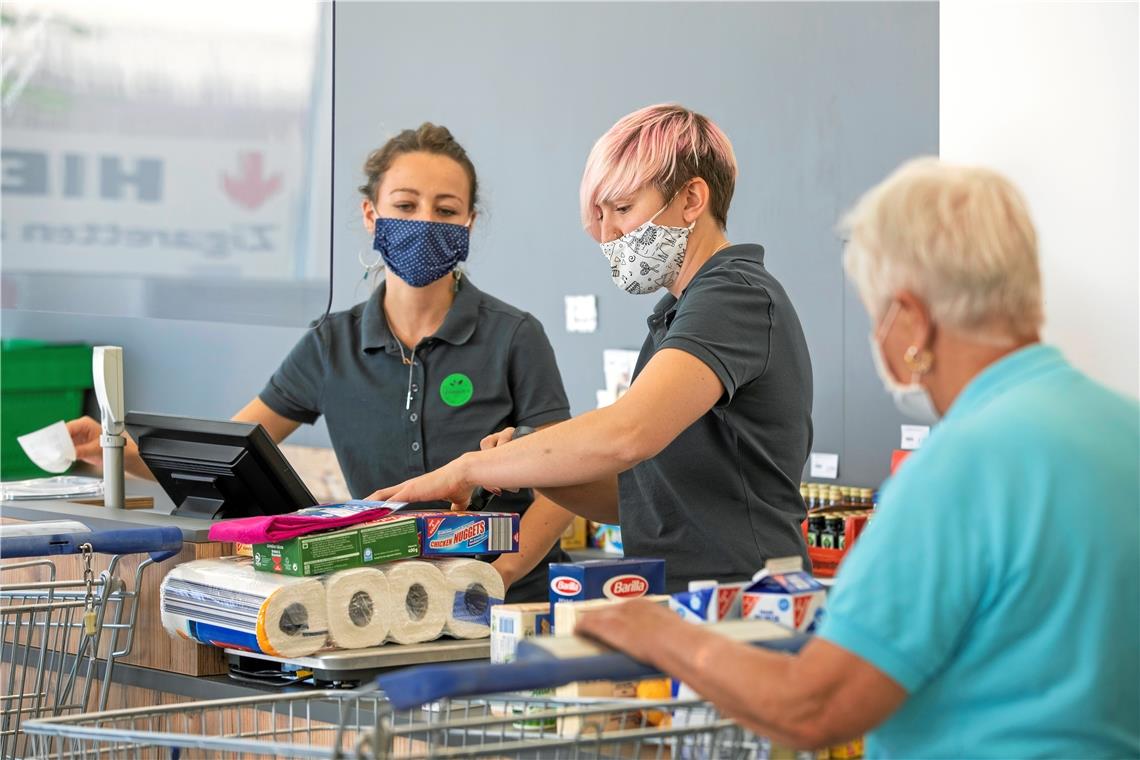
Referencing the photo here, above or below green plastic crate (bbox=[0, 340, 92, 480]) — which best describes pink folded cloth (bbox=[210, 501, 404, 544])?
below

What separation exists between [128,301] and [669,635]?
2.29 metres

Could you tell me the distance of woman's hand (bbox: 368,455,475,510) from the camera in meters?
2.53

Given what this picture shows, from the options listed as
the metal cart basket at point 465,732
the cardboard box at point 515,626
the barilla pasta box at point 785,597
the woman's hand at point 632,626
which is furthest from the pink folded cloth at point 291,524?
the woman's hand at point 632,626

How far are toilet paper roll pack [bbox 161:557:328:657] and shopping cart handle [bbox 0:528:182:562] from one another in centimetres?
6

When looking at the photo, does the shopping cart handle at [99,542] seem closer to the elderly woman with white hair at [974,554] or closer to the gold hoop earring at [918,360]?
the elderly woman with white hair at [974,554]

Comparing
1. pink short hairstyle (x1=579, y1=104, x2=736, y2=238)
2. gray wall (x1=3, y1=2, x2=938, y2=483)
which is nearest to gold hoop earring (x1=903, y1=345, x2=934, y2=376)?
pink short hairstyle (x1=579, y1=104, x2=736, y2=238)

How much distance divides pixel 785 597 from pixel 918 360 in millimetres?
464

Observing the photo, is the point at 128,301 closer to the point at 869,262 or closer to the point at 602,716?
the point at 602,716

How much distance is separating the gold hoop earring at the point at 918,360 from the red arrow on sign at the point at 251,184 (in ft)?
7.02

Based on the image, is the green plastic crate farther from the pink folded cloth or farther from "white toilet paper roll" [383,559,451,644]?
"white toilet paper roll" [383,559,451,644]

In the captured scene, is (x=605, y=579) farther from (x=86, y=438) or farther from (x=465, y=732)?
(x=86, y=438)

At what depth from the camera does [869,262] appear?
144 cm

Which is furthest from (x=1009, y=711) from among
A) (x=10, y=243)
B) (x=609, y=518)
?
(x=10, y=243)

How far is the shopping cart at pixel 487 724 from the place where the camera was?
1389mm
